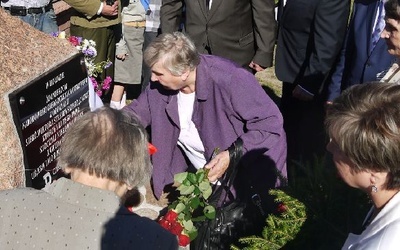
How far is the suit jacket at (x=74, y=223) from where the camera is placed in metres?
2.09

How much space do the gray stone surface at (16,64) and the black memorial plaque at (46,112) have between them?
Answer: 35 millimetres

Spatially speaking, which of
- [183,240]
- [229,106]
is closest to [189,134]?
[229,106]

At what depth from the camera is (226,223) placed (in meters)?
3.50

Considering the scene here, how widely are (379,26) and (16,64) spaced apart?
208cm

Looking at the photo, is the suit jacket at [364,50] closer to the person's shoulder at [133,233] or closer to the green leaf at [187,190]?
the green leaf at [187,190]

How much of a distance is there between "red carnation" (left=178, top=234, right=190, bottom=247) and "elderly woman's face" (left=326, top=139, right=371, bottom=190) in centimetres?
124

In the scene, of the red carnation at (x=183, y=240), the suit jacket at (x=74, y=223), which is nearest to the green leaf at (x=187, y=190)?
the red carnation at (x=183, y=240)

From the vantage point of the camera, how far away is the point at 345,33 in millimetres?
4504

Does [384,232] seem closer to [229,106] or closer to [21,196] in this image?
[21,196]

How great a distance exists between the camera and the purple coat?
3.68 metres

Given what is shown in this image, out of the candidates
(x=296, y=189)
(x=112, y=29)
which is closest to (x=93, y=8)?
(x=112, y=29)

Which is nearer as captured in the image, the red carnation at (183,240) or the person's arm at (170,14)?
the red carnation at (183,240)

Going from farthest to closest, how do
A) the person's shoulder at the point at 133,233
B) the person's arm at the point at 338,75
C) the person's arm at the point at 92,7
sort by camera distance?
the person's arm at the point at 92,7
the person's arm at the point at 338,75
the person's shoulder at the point at 133,233

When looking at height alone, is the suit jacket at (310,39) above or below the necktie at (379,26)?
below
